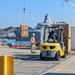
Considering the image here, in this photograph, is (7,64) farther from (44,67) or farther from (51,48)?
(51,48)

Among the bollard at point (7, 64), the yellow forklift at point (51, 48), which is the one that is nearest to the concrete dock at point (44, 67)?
the yellow forklift at point (51, 48)

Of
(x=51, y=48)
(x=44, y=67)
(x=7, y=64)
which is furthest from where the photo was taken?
(x=51, y=48)

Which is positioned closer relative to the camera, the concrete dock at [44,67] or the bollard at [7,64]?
the bollard at [7,64]

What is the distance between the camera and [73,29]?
34.7 m

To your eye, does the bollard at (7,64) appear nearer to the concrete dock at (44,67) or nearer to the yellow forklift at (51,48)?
the concrete dock at (44,67)

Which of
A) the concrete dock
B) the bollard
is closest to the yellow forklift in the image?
the concrete dock

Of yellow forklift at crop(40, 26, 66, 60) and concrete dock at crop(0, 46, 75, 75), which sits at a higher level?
yellow forklift at crop(40, 26, 66, 60)

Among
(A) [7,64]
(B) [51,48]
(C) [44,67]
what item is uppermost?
(A) [7,64]

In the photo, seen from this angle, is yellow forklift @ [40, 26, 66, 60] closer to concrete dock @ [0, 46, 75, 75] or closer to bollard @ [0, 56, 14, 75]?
concrete dock @ [0, 46, 75, 75]

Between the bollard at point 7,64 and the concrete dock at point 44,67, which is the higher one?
the bollard at point 7,64

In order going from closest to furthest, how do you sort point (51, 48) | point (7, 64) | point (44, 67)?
point (7, 64) < point (44, 67) < point (51, 48)

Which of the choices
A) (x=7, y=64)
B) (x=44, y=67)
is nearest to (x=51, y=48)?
(x=44, y=67)

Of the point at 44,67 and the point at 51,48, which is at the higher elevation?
the point at 51,48

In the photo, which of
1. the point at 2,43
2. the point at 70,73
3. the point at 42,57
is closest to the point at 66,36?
the point at 42,57
